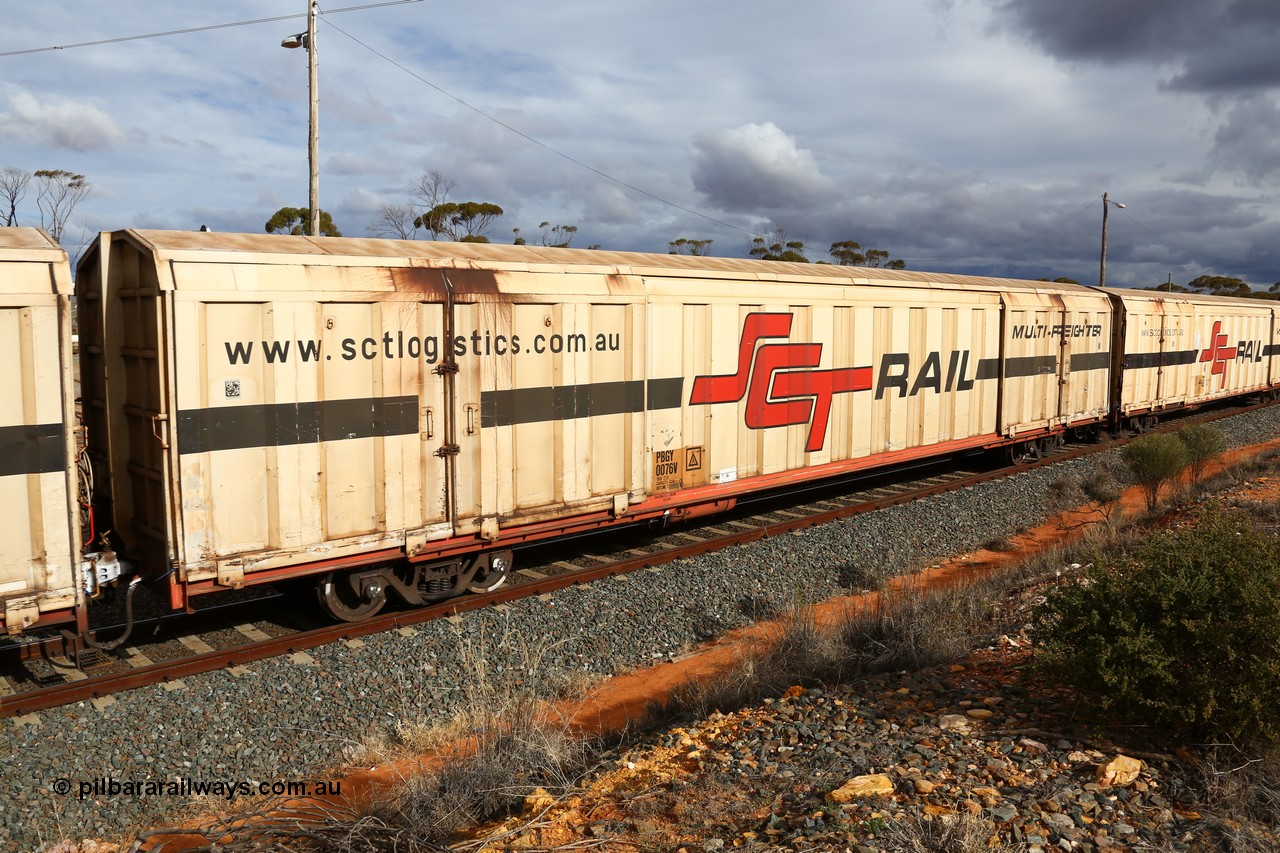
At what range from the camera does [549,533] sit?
9.19 meters

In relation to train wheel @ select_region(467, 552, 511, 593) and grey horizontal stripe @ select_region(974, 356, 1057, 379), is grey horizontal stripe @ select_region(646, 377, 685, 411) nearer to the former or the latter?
train wheel @ select_region(467, 552, 511, 593)

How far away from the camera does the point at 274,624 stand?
823 cm

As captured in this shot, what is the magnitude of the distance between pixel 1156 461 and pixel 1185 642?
33.3ft

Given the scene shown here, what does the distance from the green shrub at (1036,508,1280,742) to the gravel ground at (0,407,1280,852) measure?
3.89m

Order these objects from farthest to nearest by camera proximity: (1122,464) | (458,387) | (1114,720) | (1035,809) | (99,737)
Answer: (1122,464), (458,387), (99,737), (1114,720), (1035,809)

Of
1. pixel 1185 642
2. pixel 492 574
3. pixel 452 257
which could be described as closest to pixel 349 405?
pixel 452 257

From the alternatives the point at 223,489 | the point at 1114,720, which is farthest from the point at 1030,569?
the point at 223,489

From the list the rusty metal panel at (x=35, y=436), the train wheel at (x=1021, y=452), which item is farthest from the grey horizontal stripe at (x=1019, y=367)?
the rusty metal panel at (x=35, y=436)

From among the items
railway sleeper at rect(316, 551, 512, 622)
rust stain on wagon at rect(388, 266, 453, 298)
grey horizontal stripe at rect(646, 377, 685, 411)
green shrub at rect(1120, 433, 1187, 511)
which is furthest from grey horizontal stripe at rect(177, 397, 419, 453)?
green shrub at rect(1120, 433, 1187, 511)

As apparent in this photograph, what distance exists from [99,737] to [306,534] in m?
2.07

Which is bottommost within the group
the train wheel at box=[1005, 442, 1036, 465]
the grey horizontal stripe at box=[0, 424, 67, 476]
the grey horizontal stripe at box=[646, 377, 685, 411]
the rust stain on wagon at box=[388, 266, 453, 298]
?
the train wheel at box=[1005, 442, 1036, 465]

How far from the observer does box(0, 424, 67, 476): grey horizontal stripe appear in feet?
19.9

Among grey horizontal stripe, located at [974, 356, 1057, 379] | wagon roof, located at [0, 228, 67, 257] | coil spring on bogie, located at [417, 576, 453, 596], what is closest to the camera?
wagon roof, located at [0, 228, 67, 257]

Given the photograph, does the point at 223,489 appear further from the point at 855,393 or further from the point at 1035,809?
the point at 855,393
